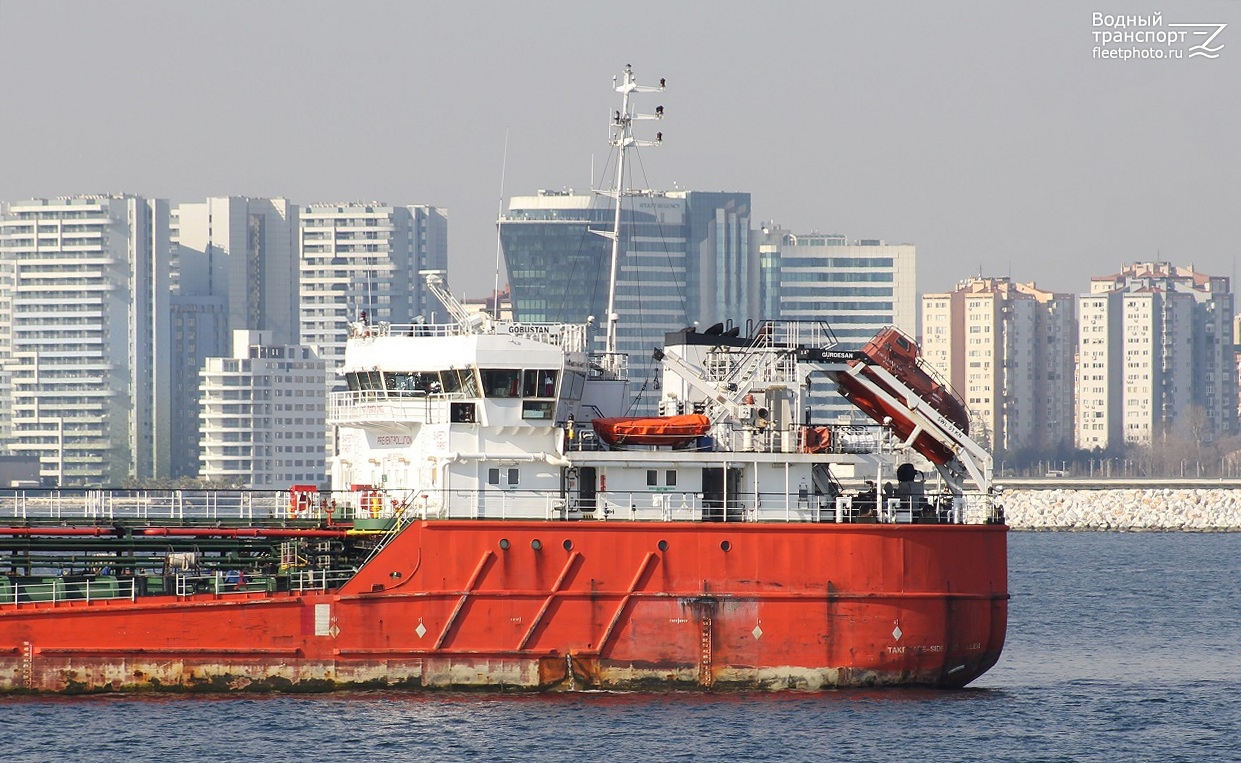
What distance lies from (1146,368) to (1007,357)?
14.4m

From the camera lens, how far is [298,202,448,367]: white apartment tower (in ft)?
526

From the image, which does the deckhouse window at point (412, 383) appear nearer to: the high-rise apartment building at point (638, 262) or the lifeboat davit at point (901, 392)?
the lifeboat davit at point (901, 392)

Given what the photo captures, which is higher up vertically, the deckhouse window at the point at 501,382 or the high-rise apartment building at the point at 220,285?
the high-rise apartment building at the point at 220,285

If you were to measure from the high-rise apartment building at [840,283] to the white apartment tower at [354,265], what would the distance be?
32030 mm

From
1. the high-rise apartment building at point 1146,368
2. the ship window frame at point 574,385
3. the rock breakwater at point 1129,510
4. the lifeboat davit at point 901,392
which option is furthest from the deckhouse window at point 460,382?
the high-rise apartment building at point 1146,368

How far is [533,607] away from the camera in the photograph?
90.7ft

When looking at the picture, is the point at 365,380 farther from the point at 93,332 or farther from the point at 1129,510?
the point at 93,332

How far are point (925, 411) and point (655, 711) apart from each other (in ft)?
23.2

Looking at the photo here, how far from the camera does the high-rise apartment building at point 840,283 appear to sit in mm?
159250

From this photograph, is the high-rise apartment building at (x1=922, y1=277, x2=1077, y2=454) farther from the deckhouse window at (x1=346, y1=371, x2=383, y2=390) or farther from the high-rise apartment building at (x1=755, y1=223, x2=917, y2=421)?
the deckhouse window at (x1=346, y1=371, x2=383, y2=390)

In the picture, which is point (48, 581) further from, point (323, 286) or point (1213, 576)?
point (323, 286)

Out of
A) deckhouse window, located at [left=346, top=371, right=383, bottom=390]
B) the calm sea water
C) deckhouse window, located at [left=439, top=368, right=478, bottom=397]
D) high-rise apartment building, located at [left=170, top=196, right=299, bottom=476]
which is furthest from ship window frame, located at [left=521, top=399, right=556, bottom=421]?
high-rise apartment building, located at [left=170, top=196, right=299, bottom=476]

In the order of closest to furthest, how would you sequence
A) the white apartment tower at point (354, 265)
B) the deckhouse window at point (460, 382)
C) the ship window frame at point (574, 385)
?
the deckhouse window at point (460, 382) < the ship window frame at point (574, 385) < the white apartment tower at point (354, 265)

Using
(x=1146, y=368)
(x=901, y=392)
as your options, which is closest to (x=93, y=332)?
(x=1146, y=368)
